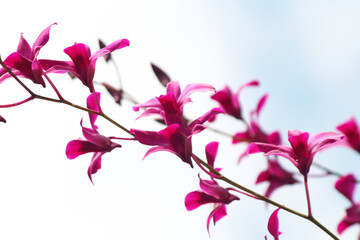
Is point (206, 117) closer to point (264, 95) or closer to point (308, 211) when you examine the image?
point (308, 211)

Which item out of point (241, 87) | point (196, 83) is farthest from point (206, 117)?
point (241, 87)

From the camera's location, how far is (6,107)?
116 centimetres

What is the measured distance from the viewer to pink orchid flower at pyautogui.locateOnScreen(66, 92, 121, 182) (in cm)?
122

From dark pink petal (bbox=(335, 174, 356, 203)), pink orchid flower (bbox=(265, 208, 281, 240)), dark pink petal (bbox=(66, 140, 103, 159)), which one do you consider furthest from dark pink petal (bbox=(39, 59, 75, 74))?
dark pink petal (bbox=(335, 174, 356, 203))

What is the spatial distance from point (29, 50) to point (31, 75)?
59 mm

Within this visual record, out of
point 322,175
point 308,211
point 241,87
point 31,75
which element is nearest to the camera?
point 308,211

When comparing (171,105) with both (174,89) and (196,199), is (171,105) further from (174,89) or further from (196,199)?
(196,199)

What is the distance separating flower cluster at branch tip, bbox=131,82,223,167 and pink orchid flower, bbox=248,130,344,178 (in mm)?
134

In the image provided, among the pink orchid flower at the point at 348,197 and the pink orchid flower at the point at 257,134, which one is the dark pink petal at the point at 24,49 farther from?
the pink orchid flower at the point at 257,134

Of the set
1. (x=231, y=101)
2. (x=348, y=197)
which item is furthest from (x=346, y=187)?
(x=231, y=101)

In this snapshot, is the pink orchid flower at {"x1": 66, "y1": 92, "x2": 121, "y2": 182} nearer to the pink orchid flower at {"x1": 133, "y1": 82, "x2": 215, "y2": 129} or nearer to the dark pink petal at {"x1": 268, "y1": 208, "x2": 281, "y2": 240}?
the pink orchid flower at {"x1": 133, "y1": 82, "x2": 215, "y2": 129}

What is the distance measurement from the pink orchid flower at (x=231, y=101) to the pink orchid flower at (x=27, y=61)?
3.18 feet

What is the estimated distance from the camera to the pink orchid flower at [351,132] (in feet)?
5.90

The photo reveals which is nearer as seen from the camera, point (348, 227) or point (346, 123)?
point (348, 227)
